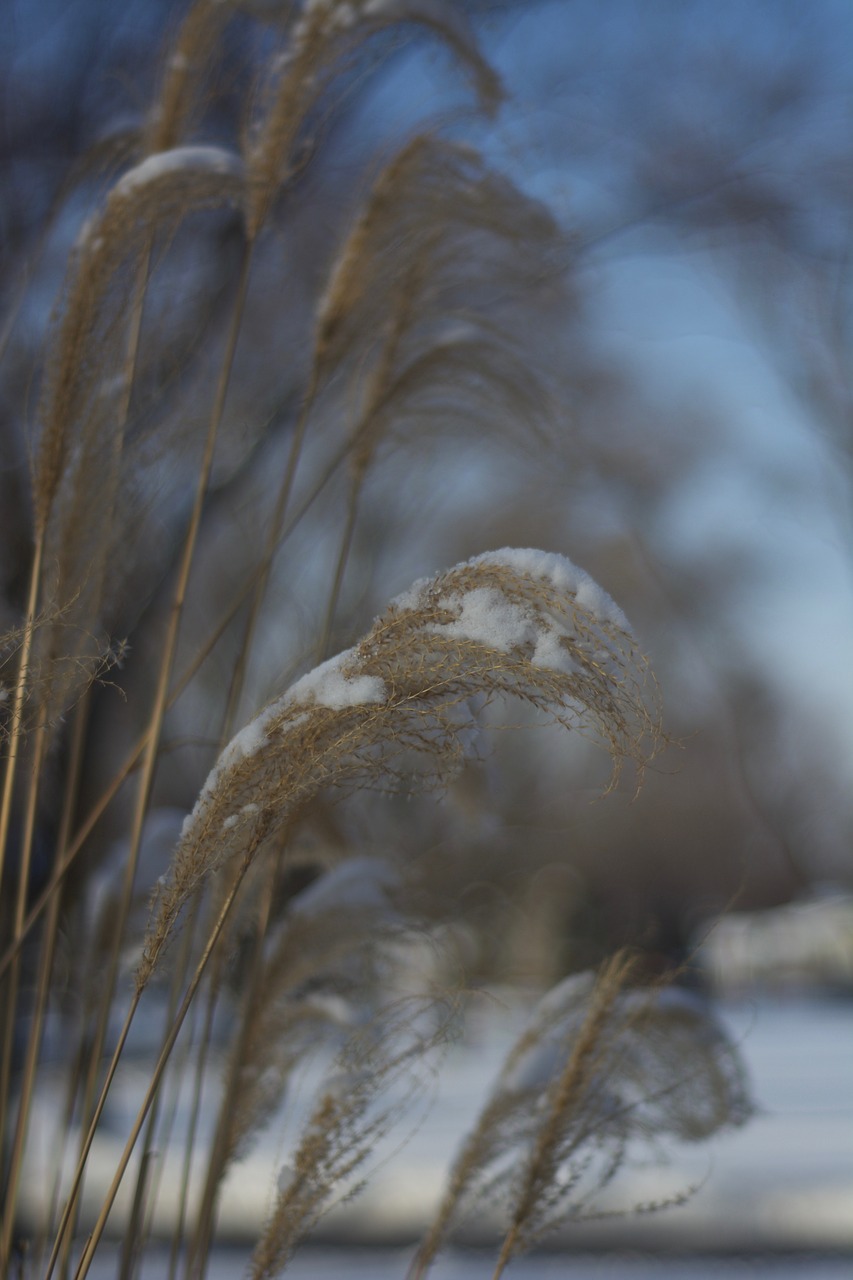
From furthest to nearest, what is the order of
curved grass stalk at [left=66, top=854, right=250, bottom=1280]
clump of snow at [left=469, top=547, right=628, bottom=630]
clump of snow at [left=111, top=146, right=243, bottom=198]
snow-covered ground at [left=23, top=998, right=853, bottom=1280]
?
1. snow-covered ground at [left=23, top=998, right=853, bottom=1280]
2. clump of snow at [left=111, top=146, right=243, bottom=198]
3. curved grass stalk at [left=66, top=854, right=250, bottom=1280]
4. clump of snow at [left=469, top=547, right=628, bottom=630]

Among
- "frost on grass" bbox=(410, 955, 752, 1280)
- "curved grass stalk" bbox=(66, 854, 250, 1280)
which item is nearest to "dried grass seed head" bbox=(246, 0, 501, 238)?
"curved grass stalk" bbox=(66, 854, 250, 1280)

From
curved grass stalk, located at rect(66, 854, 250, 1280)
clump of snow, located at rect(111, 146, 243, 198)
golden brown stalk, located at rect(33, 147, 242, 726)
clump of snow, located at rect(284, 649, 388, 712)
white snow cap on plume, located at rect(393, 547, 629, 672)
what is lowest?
curved grass stalk, located at rect(66, 854, 250, 1280)

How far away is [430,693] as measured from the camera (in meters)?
1.01

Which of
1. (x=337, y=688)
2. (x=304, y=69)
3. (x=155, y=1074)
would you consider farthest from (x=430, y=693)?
(x=304, y=69)

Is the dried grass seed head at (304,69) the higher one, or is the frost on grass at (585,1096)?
the dried grass seed head at (304,69)

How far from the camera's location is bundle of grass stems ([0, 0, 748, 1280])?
1006 mm

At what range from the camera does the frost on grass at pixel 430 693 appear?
0.95m

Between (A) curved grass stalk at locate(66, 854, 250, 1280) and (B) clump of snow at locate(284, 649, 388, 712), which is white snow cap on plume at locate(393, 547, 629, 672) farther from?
(A) curved grass stalk at locate(66, 854, 250, 1280)

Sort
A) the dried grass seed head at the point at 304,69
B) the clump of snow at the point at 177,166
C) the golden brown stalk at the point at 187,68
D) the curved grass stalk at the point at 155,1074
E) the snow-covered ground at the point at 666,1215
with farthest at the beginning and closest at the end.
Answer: the snow-covered ground at the point at 666,1215 < the golden brown stalk at the point at 187,68 < the dried grass seed head at the point at 304,69 < the clump of snow at the point at 177,166 < the curved grass stalk at the point at 155,1074

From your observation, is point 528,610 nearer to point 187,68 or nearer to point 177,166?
point 177,166

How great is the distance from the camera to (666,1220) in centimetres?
466

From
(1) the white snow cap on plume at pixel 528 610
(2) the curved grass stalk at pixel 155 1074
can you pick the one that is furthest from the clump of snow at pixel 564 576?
(2) the curved grass stalk at pixel 155 1074

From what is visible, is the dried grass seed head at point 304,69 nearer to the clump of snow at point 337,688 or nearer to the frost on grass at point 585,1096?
→ the clump of snow at point 337,688

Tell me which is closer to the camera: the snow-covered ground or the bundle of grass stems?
the bundle of grass stems
